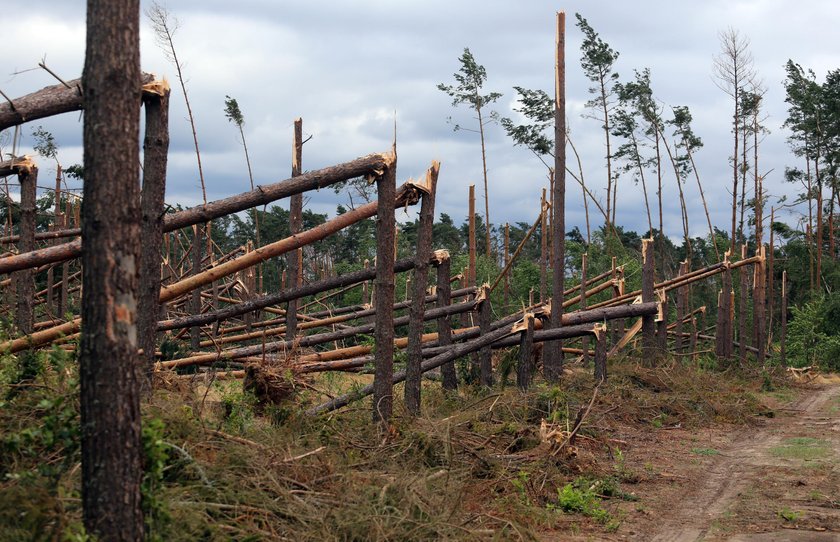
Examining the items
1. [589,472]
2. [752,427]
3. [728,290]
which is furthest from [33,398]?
[728,290]

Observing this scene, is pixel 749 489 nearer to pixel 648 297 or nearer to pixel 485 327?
pixel 485 327

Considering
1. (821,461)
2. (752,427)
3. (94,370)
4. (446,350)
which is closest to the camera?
(94,370)

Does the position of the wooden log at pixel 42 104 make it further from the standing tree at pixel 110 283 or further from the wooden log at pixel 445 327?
the wooden log at pixel 445 327

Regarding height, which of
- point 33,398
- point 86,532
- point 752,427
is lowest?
point 752,427

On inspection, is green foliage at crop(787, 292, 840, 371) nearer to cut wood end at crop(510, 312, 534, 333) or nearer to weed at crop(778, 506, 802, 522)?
cut wood end at crop(510, 312, 534, 333)

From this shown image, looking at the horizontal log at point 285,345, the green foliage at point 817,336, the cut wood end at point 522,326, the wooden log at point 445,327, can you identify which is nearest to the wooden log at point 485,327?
the horizontal log at point 285,345

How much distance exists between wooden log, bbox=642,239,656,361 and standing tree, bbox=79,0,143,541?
36.9 feet

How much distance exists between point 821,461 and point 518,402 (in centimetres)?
342

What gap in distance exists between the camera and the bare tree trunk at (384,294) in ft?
26.2

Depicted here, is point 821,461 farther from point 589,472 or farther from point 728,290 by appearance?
point 728,290

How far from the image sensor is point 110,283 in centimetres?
417

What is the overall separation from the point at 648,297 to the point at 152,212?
10.9 metres

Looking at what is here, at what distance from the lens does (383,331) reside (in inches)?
319

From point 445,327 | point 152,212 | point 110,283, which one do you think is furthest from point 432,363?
point 110,283
